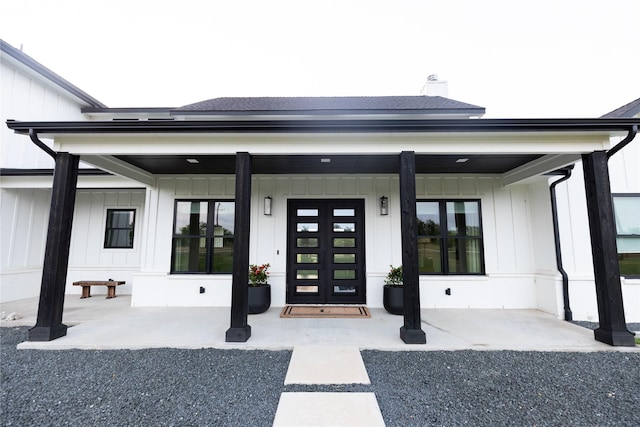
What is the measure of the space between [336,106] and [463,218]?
4.25 m

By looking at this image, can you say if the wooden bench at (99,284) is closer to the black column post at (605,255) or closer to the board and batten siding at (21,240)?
the board and batten siding at (21,240)

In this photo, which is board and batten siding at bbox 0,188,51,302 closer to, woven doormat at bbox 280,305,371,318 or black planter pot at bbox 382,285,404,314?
woven doormat at bbox 280,305,371,318

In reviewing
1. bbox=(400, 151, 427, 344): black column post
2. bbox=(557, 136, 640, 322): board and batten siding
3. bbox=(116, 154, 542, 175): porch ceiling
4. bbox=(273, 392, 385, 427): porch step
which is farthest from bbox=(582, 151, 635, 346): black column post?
bbox=(273, 392, 385, 427): porch step

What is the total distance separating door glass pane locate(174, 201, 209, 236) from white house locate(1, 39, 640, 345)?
0.11 feet

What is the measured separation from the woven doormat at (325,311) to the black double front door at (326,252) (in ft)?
0.57

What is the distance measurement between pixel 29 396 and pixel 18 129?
3372mm

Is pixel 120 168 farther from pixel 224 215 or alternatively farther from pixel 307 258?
pixel 307 258

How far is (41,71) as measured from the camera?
23.0 ft

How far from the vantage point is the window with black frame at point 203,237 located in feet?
19.0

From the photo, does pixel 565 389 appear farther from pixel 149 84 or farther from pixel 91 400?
pixel 149 84

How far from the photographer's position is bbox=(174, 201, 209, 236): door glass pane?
19.4 feet

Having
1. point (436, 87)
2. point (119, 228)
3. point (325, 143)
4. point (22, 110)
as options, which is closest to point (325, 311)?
point (325, 143)

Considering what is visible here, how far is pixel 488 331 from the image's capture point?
4.04 m

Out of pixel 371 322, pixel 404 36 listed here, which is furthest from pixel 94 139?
pixel 404 36
